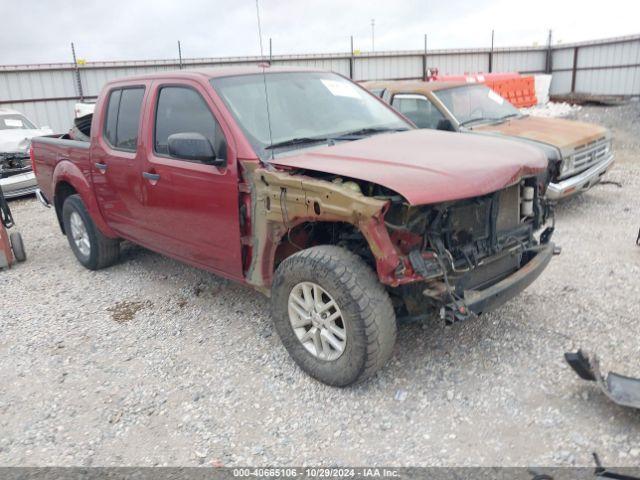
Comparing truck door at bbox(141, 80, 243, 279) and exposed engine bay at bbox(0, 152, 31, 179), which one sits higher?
truck door at bbox(141, 80, 243, 279)

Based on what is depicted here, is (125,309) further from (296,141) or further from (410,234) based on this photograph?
(410,234)

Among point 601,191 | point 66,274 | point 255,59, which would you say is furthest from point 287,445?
point 255,59

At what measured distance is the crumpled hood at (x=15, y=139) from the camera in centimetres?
1020

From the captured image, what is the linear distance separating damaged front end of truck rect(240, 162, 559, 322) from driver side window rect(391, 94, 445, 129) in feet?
11.8

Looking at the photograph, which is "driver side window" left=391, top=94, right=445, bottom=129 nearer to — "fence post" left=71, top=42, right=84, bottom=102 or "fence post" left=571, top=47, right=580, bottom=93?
"fence post" left=71, top=42, right=84, bottom=102

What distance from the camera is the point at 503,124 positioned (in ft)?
23.6

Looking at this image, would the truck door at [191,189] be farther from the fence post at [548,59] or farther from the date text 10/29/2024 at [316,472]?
the fence post at [548,59]

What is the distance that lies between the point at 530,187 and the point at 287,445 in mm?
2249

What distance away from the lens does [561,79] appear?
69.8ft

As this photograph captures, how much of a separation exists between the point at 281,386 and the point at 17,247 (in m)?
4.35

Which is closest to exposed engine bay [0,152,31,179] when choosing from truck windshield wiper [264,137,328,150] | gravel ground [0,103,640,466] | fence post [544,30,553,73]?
gravel ground [0,103,640,466]

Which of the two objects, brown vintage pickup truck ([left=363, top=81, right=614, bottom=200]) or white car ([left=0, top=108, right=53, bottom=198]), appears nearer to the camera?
brown vintage pickup truck ([left=363, top=81, right=614, bottom=200])

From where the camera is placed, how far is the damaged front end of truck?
291 centimetres

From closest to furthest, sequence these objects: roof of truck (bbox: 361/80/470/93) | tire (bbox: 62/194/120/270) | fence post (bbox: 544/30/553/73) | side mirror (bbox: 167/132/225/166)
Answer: side mirror (bbox: 167/132/225/166), tire (bbox: 62/194/120/270), roof of truck (bbox: 361/80/470/93), fence post (bbox: 544/30/553/73)
